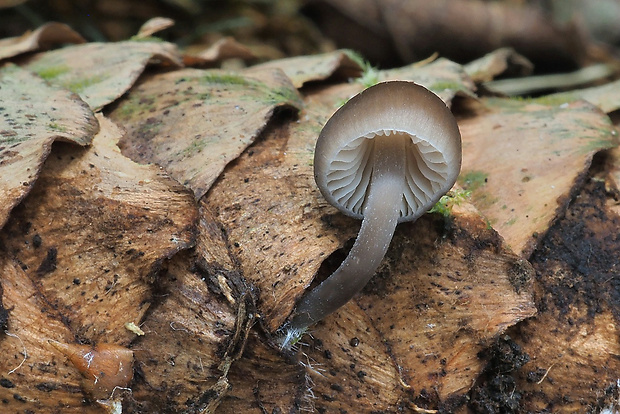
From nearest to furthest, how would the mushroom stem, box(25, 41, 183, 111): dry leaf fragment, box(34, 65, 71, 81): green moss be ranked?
1. the mushroom stem
2. box(25, 41, 183, 111): dry leaf fragment
3. box(34, 65, 71, 81): green moss

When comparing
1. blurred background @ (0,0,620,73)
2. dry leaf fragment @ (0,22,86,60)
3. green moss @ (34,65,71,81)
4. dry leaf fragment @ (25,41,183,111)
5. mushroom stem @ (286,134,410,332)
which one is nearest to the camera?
mushroom stem @ (286,134,410,332)

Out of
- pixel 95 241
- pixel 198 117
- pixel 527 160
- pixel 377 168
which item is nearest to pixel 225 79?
pixel 198 117

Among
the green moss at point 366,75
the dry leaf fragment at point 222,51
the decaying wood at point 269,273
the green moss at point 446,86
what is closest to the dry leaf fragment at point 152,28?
the dry leaf fragment at point 222,51

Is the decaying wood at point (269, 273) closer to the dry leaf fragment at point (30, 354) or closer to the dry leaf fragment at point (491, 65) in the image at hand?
the dry leaf fragment at point (30, 354)

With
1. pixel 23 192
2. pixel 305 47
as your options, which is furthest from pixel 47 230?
pixel 305 47

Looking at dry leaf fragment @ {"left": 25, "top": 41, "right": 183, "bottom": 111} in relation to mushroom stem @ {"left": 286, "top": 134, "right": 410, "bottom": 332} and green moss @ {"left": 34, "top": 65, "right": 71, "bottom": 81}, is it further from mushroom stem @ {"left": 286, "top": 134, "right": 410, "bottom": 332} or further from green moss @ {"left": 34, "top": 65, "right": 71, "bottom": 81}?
mushroom stem @ {"left": 286, "top": 134, "right": 410, "bottom": 332}

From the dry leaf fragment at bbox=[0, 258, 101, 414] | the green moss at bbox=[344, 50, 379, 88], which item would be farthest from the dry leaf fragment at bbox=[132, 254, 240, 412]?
the green moss at bbox=[344, 50, 379, 88]

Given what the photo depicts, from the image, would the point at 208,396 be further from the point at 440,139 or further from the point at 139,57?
the point at 139,57
